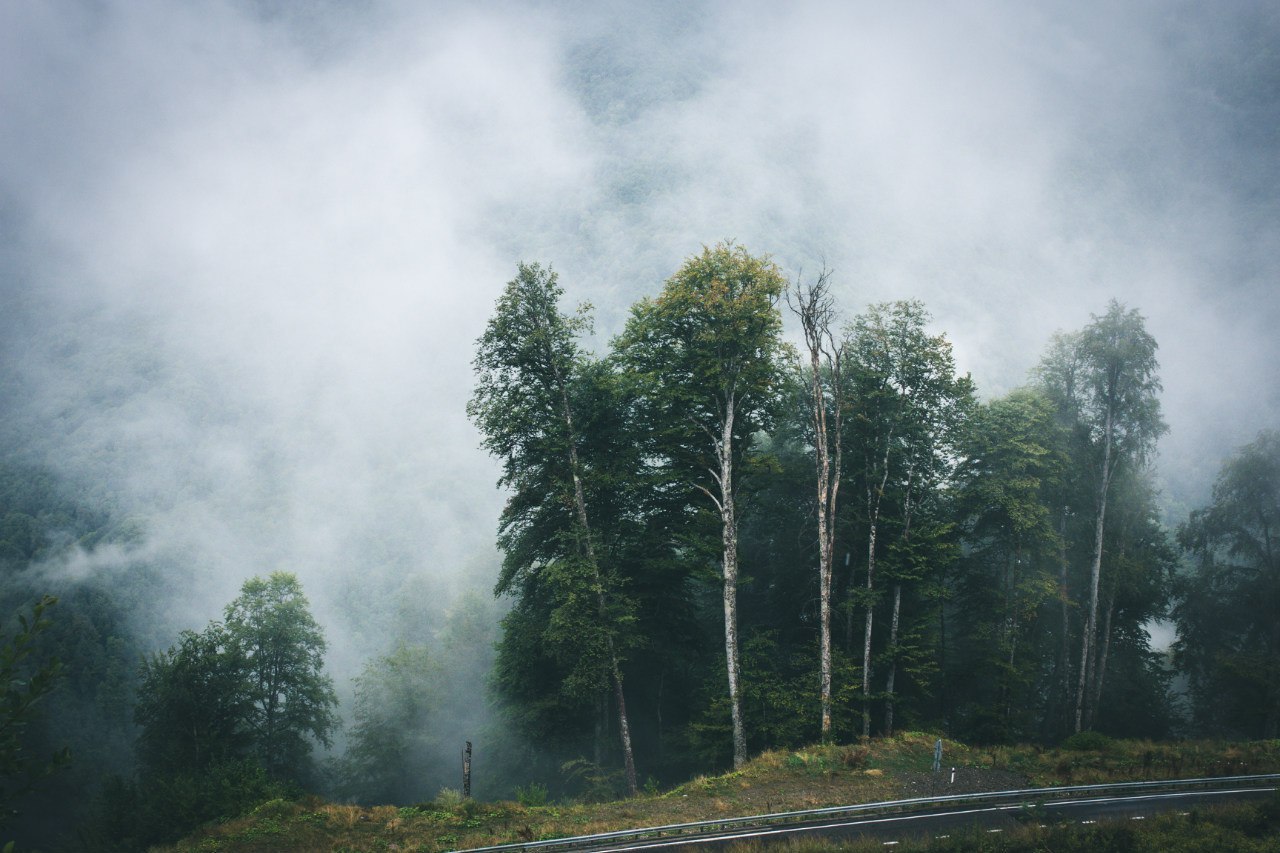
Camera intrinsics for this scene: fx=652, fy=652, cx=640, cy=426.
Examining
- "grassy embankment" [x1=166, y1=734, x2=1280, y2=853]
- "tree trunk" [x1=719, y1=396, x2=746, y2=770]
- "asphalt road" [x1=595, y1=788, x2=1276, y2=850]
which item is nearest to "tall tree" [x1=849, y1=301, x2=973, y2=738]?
"grassy embankment" [x1=166, y1=734, x2=1280, y2=853]

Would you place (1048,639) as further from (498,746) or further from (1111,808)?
(498,746)

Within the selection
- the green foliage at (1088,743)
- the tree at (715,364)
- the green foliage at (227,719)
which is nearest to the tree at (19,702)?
the green foliage at (227,719)

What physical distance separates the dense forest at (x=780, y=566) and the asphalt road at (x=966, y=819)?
6.86 metres

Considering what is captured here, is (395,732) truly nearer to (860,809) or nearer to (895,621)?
(895,621)

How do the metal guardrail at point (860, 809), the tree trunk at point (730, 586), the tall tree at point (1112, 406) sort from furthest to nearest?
the tall tree at point (1112, 406), the tree trunk at point (730, 586), the metal guardrail at point (860, 809)

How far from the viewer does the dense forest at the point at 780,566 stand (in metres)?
24.2

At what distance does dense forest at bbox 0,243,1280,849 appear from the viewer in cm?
2423

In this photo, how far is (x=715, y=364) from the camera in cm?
2381

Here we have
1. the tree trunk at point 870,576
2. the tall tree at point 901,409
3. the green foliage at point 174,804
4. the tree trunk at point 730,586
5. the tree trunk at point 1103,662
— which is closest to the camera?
the green foliage at point 174,804

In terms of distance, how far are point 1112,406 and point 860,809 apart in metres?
23.6

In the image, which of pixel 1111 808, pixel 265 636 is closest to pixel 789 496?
pixel 1111 808

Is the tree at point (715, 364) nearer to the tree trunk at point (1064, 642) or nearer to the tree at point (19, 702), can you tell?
the tree trunk at point (1064, 642)

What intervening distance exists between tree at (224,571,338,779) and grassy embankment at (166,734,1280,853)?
22.0 m

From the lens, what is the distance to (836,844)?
47.1 feet
